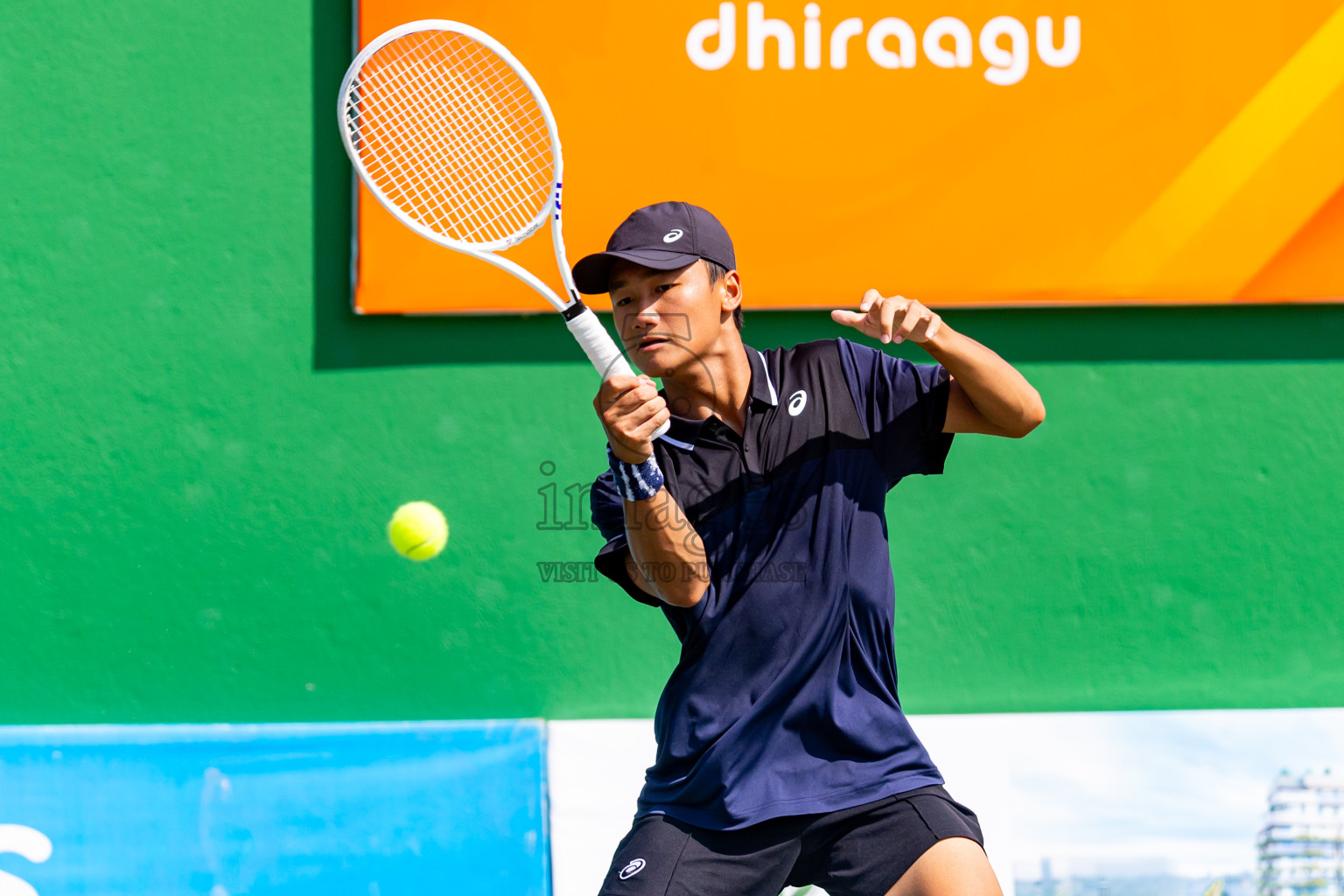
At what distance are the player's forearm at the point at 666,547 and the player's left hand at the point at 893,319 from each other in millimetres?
422

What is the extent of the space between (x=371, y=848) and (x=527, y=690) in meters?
0.63

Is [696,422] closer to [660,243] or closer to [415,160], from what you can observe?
[660,243]

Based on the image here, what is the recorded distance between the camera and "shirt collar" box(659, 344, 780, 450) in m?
2.26

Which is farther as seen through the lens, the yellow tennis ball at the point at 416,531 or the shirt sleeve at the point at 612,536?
the yellow tennis ball at the point at 416,531

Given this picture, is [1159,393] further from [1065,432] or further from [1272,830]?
[1272,830]

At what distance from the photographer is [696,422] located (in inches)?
88.8

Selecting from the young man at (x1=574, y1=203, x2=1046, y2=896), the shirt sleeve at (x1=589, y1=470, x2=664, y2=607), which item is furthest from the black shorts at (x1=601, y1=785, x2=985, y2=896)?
the shirt sleeve at (x1=589, y1=470, x2=664, y2=607)

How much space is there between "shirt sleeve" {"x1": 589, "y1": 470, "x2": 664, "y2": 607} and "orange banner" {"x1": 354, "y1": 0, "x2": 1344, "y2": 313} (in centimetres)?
153

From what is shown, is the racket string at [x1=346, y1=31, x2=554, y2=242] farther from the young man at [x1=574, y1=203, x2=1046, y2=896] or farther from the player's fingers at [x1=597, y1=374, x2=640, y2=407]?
the player's fingers at [x1=597, y1=374, x2=640, y2=407]

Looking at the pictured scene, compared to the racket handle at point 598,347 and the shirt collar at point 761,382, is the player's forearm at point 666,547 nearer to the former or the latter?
the racket handle at point 598,347

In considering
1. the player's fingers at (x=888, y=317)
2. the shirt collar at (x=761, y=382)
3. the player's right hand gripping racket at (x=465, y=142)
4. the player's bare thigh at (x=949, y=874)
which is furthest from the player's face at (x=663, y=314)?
the player's bare thigh at (x=949, y=874)

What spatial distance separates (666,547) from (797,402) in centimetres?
45

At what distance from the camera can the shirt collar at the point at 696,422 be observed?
7.40 feet

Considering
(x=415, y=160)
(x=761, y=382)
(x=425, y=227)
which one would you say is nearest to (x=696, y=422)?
(x=761, y=382)
